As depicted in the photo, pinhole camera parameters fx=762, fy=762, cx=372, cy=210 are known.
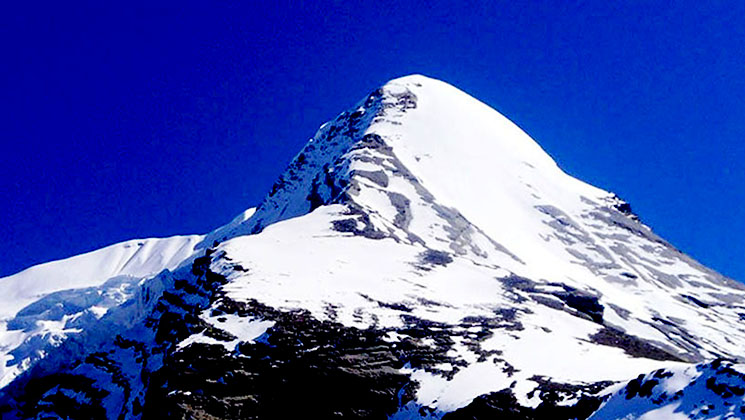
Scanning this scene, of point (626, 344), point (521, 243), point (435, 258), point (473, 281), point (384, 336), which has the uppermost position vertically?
point (521, 243)

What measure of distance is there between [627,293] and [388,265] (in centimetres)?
7301

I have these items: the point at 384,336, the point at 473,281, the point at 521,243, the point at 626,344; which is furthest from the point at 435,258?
the point at 521,243

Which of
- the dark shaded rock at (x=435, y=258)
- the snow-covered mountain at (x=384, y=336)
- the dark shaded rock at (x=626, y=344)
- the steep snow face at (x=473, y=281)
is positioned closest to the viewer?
the snow-covered mountain at (x=384, y=336)

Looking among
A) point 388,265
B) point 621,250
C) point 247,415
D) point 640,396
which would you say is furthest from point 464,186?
point 640,396

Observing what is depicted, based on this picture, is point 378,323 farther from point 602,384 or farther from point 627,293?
point 627,293

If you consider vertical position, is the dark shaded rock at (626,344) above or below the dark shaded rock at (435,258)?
below

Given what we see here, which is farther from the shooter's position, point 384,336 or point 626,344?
point 626,344

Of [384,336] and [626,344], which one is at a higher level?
[384,336]

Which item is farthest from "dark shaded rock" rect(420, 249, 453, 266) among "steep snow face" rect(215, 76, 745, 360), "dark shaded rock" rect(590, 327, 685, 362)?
"dark shaded rock" rect(590, 327, 685, 362)

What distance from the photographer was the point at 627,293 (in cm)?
Result: 16388

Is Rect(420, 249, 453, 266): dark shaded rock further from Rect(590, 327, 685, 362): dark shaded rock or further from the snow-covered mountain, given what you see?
Rect(590, 327, 685, 362): dark shaded rock

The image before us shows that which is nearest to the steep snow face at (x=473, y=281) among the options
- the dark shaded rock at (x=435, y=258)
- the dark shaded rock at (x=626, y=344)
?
→ the dark shaded rock at (x=626, y=344)

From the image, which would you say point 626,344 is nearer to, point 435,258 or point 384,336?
point 384,336

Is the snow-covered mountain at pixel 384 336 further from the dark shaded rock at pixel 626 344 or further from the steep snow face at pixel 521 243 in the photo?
the steep snow face at pixel 521 243
